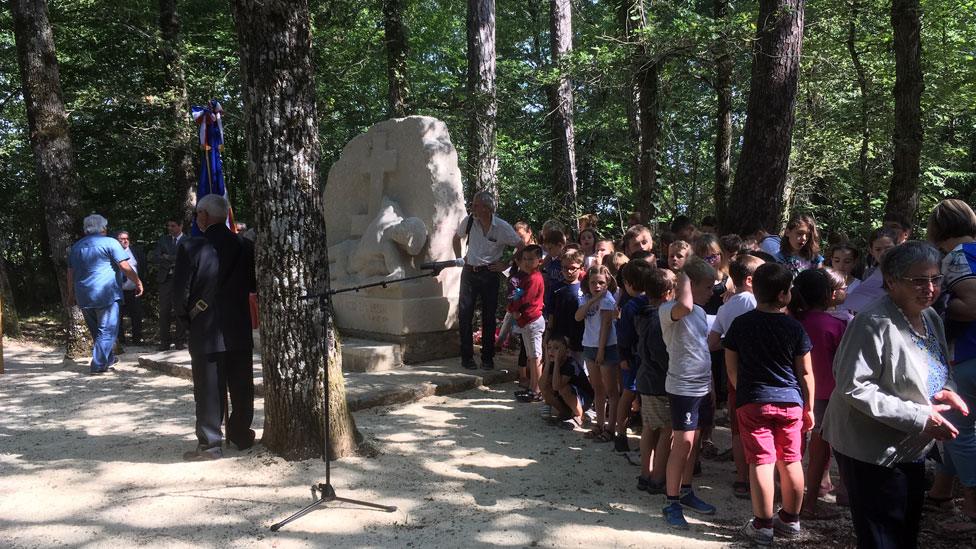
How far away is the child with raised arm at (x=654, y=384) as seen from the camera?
4344mm

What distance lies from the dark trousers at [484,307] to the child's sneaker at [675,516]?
3.90 m

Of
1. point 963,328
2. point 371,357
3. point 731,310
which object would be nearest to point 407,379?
point 371,357

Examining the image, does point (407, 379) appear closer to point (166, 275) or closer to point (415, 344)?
point (415, 344)

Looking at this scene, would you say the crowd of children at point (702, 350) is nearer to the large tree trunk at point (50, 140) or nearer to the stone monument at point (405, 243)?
the stone monument at point (405, 243)

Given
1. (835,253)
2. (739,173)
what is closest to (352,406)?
(835,253)

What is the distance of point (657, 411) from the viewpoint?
171 inches

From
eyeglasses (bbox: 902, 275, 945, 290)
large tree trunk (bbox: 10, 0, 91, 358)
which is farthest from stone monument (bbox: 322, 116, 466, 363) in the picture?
eyeglasses (bbox: 902, 275, 945, 290)

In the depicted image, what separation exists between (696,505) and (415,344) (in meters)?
4.46

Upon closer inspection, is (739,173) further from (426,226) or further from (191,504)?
(191,504)

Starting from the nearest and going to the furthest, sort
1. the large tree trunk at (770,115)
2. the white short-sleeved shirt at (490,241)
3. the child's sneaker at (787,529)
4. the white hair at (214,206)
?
1. the child's sneaker at (787,529)
2. the white hair at (214,206)
3. the large tree trunk at (770,115)
4. the white short-sleeved shirt at (490,241)

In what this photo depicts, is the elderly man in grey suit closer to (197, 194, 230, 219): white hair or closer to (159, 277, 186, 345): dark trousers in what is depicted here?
(159, 277, 186, 345): dark trousers

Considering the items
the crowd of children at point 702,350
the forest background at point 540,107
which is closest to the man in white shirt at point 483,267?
the crowd of children at point 702,350

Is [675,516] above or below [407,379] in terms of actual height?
below

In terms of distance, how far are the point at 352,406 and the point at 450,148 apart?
3.41m
